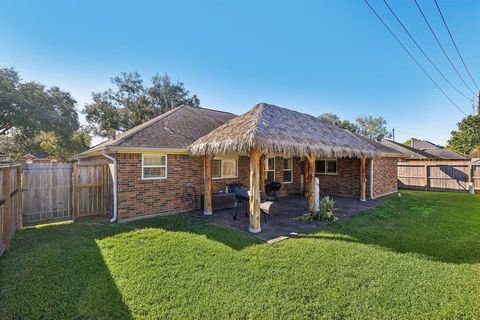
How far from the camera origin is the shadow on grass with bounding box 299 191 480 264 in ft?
17.6

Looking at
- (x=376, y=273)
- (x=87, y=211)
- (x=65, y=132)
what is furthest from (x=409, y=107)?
(x=65, y=132)

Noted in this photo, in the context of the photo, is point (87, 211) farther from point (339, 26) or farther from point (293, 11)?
point (339, 26)

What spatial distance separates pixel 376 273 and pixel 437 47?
11.7 meters

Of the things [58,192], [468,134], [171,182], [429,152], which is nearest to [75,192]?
[58,192]

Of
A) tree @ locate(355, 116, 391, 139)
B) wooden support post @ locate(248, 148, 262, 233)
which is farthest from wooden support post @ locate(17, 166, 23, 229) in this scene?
tree @ locate(355, 116, 391, 139)

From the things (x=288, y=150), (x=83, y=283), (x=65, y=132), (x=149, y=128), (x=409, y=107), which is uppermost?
(x=409, y=107)

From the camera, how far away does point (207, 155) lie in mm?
8664

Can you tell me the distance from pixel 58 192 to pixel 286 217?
27.2 feet

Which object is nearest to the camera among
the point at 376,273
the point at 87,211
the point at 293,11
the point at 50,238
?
the point at 376,273

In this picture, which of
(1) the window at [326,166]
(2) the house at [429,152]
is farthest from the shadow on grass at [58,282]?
(2) the house at [429,152]

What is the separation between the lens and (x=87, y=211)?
8.41 meters

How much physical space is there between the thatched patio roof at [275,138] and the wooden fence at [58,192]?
3.91 meters

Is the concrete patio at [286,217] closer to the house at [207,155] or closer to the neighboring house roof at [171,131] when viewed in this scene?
the house at [207,155]

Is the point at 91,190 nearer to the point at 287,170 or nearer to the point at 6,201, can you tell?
the point at 6,201
